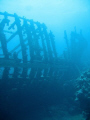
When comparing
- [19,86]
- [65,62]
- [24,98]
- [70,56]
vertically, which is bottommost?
[24,98]

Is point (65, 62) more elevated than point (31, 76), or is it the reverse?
point (65, 62)

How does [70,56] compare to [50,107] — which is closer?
[50,107]

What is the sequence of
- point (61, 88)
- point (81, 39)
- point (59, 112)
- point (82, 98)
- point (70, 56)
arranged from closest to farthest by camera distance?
point (82, 98) → point (59, 112) → point (61, 88) → point (70, 56) → point (81, 39)

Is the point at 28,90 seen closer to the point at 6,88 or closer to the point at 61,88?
the point at 6,88

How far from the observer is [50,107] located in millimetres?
8609

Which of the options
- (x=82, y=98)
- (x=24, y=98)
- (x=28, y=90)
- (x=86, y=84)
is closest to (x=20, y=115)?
(x=24, y=98)

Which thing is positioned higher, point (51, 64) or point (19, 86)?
point (51, 64)

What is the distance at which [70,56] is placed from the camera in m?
14.0

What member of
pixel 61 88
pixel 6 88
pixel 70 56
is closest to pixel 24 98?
pixel 6 88

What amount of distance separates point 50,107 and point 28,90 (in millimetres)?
1806

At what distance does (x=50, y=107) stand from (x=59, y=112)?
35.0 inches

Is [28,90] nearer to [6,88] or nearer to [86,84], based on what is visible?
[6,88]

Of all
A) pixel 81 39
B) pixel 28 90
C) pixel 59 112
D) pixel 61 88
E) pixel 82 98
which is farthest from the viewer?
pixel 81 39

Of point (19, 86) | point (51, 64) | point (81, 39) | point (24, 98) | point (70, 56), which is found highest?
point (81, 39)
